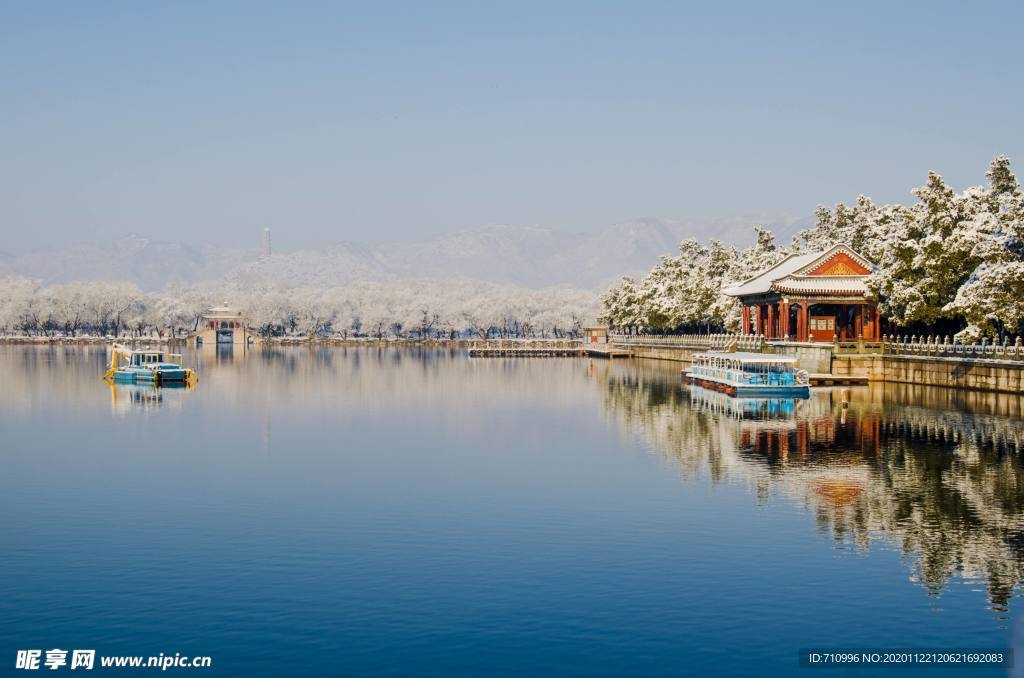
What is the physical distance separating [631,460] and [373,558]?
19272 mm

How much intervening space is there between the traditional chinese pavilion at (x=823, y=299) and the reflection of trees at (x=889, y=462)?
68.8ft

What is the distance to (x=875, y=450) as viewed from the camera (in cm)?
4575

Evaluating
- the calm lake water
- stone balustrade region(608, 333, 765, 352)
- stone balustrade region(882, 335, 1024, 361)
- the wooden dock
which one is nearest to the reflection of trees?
the calm lake water

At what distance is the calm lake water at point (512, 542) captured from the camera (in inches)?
813

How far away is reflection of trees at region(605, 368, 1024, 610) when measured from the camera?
27750 millimetres

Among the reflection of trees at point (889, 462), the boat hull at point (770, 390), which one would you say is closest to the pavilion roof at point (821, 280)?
the reflection of trees at point (889, 462)

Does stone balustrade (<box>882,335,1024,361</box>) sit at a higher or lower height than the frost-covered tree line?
lower

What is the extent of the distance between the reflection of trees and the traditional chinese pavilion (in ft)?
68.8

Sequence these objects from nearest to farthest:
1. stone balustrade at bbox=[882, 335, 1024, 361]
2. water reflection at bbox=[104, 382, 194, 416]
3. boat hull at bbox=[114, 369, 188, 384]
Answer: water reflection at bbox=[104, 382, 194, 416] → stone balustrade at bbox=[882, 335, 1024, 361] → boat hull at bbox=[114, 369, 188, 384]

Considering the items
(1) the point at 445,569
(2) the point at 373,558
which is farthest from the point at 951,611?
(2) the point at 373,558

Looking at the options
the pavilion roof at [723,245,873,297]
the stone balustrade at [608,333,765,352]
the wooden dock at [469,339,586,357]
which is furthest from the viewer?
the wooden dock at [469,339,586,357]

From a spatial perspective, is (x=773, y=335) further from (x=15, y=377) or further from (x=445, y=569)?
(x=445, y=569)

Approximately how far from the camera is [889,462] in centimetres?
4228

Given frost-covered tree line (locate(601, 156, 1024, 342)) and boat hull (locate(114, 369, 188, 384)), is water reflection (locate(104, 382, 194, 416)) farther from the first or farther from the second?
frost-covered tree line (locate(601, 156, 1024, 342))
